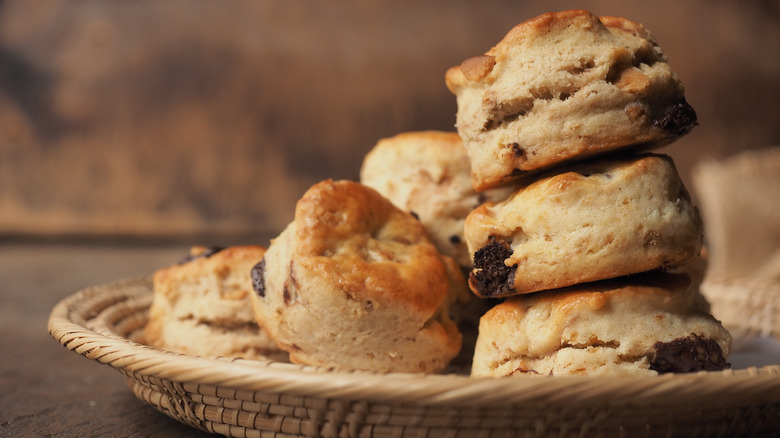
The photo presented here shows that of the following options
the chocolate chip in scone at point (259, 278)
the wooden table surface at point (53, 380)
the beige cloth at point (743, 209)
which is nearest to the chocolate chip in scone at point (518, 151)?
the chocolate chip in scone at point (259, 278)

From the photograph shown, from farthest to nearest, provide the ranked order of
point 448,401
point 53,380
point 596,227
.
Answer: point 53,380 → point 596,227 → point 448,401

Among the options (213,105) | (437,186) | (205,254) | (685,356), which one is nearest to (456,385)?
(685,356)

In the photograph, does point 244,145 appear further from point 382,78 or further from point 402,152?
point 402,152

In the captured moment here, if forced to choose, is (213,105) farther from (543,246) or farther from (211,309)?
(543,246)

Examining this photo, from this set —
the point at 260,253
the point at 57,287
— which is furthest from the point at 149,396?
the point at 57,287

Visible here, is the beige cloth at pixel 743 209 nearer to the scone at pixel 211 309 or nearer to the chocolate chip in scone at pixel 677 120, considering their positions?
the chocolate chip in scone at pixel 677 120

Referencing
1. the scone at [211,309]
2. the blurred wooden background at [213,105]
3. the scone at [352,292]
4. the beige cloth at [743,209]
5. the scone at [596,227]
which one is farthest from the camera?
the blurred wooden background at [213,105]
